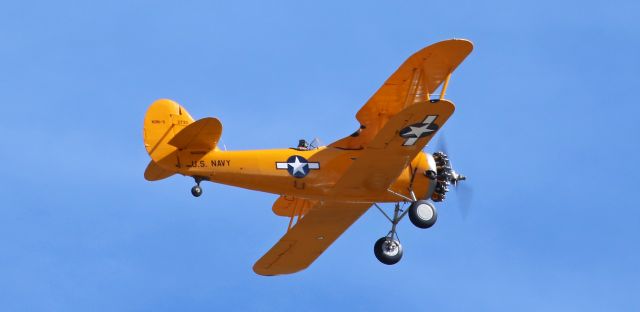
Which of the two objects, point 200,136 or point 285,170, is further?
point 285,170

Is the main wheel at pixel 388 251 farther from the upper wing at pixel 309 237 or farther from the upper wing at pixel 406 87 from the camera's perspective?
the upper wing at pixel 406 87

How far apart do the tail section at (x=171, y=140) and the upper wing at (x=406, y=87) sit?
2.32 metres

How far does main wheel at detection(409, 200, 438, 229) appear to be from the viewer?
23938 millimetres

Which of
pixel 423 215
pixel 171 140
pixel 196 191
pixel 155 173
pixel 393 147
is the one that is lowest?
pixel 423 215

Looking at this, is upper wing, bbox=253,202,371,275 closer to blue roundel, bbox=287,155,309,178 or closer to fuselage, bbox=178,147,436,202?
fuselage, bbox=178,147,436,202

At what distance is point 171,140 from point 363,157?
3.23m

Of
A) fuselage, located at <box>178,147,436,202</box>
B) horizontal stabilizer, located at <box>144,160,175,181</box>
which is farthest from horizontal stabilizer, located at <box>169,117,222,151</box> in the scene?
horizontal stabilizer, located at <box>144,160,175,181</box>

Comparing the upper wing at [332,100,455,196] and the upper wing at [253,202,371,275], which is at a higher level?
the upper wing at [253,202,371,275]

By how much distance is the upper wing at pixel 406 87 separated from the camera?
2308 cm

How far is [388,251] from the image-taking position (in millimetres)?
24844

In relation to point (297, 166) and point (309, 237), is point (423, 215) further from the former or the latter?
point (309, 237)

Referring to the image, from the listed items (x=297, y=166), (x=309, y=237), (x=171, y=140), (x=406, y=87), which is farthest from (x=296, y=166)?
(x=309, y=237)

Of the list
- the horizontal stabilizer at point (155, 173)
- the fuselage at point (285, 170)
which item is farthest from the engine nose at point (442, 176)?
the horizontal stabilizer at point (155, 173)

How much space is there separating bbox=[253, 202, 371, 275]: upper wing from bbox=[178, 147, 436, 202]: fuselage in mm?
1016
